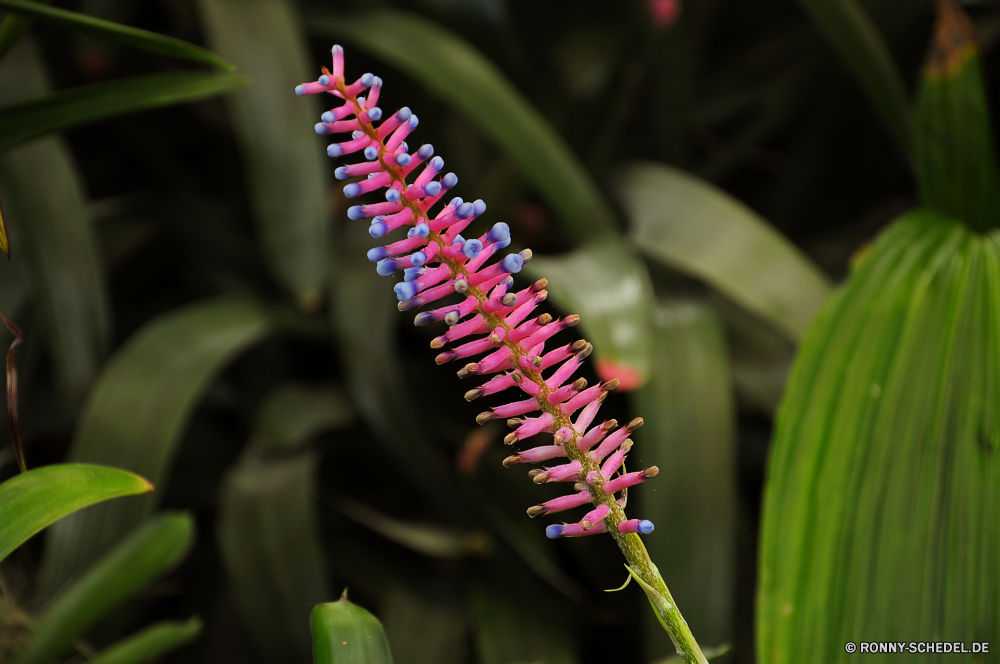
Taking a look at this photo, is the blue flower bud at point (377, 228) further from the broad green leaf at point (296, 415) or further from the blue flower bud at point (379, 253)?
the broad green leaf at point (296, 415)

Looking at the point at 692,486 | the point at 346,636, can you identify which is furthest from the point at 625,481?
the point at 692,486

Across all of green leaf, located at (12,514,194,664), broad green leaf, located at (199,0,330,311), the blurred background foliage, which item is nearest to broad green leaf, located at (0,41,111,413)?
the blurred background foliage

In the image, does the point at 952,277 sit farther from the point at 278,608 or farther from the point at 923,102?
the point at 278,608

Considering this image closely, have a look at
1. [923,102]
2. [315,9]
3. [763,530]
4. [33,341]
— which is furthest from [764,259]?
[33,341]

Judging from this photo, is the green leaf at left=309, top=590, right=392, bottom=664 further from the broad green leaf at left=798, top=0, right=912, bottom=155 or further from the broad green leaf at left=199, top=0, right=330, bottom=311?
the broad green leaf at left=798, top=0, right=912, bottom=155

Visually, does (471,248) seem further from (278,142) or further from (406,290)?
(278,142)

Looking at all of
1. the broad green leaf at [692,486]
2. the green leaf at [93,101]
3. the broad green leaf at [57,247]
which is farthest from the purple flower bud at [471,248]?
the broad green leaf at [57,247]
